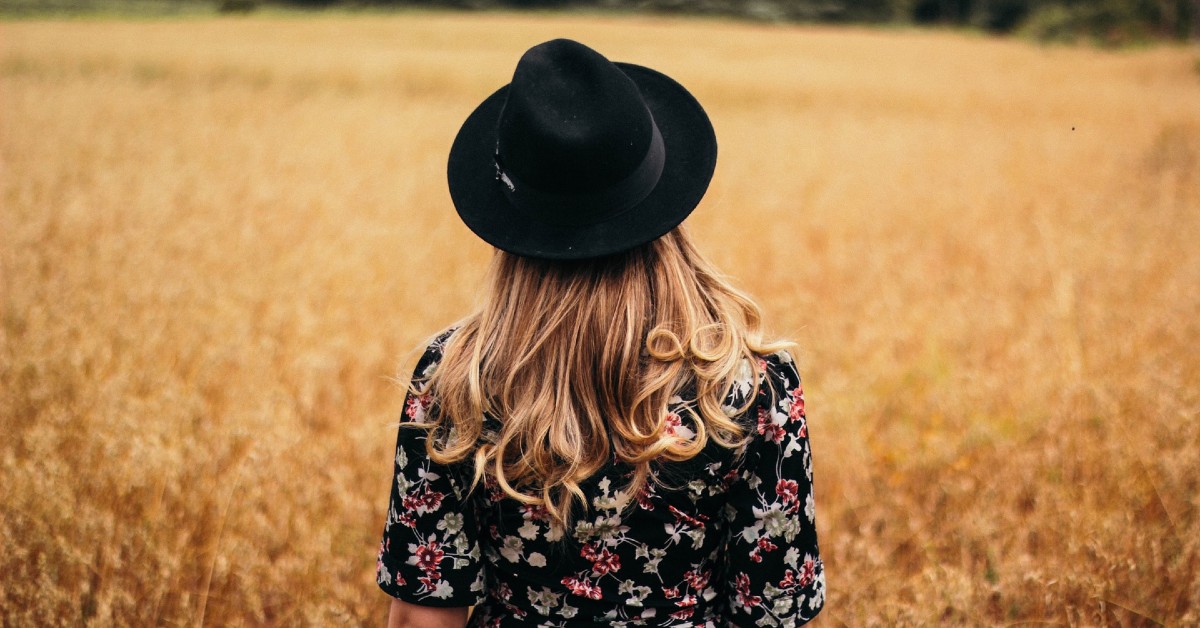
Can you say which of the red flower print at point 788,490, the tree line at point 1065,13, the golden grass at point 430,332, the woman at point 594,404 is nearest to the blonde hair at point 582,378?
the woman at point 594,404

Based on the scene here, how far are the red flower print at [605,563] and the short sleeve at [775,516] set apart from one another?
0.64ft

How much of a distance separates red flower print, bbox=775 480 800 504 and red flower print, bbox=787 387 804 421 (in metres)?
0.10

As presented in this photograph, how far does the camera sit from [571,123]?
118 cm

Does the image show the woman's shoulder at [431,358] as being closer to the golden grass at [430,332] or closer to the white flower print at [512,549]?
the white flower print at [512,549]

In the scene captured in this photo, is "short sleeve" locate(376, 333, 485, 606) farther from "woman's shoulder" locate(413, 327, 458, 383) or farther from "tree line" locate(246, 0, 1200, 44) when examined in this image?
"tree line" locate(246, 0, 1200, 44)

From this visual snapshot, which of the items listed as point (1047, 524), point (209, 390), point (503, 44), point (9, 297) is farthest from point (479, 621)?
point (503, 44)

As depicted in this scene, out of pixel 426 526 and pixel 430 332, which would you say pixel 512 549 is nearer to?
pixel 426 526

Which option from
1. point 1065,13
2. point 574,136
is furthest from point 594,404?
point 1065,13

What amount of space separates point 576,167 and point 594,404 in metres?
0.36

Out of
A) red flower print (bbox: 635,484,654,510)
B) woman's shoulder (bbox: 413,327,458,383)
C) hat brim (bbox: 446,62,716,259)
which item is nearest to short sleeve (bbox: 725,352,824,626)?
red flower print (bbox: 635,484,654,510)

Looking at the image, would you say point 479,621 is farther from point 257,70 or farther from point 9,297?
point 257,70

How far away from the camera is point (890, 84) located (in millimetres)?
15461

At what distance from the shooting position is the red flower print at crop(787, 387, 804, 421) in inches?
49.7

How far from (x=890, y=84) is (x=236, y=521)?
604 inches
